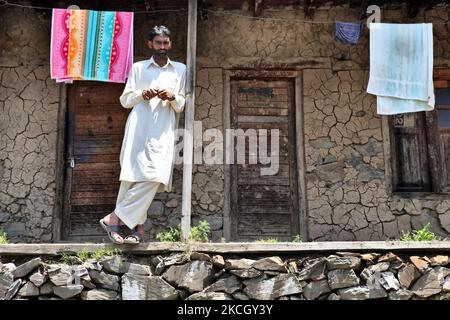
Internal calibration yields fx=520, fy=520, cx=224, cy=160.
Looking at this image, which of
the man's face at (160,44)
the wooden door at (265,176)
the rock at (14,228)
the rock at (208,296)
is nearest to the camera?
the rock at (208,296)

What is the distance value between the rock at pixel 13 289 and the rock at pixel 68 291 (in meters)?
0.34

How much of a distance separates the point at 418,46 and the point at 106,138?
12.0 ft

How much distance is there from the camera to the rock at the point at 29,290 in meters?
4.55

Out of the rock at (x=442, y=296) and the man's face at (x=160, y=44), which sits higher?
the man's face at (x=160, y=44)

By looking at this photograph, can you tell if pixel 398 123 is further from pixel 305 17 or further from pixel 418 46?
pixel 305 17

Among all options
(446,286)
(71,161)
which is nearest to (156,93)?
(71,161)

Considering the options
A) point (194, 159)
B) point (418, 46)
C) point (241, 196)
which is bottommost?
point (241, 196)

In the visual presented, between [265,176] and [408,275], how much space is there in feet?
6.85

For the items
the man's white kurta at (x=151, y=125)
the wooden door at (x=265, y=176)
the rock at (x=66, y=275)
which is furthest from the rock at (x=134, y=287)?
the wooden door at (x=265, y=176)

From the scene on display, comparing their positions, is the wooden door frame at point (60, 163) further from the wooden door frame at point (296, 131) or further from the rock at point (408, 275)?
the rock at point (408, 275)

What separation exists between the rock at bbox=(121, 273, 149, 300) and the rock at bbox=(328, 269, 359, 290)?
1636 millimetres

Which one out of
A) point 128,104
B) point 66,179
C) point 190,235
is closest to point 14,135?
point 66,179

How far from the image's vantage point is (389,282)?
4578mm
